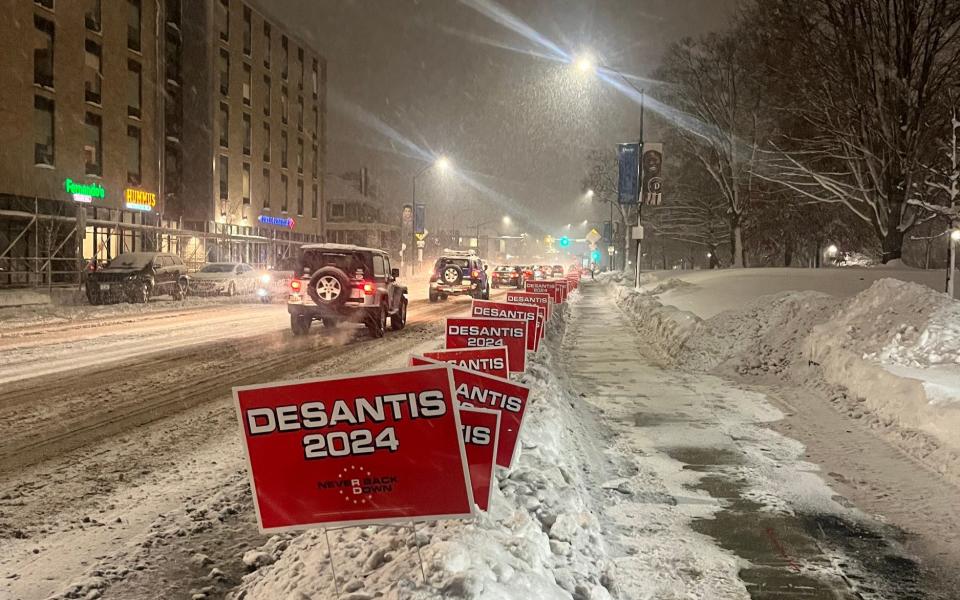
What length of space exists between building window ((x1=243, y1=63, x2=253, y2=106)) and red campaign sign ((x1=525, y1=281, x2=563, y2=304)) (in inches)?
1419

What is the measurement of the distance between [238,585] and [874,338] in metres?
10.1

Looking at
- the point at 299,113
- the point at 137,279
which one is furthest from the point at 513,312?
the point at 299,113

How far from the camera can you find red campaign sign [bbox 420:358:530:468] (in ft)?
17.5

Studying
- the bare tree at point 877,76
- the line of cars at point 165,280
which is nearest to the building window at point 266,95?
the line of cars at point 165,280

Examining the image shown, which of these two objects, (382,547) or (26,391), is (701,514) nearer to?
(382,547)

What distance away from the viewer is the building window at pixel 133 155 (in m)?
41.2

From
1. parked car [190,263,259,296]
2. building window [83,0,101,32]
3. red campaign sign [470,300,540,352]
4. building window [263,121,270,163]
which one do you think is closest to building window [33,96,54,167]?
building window [83,0,101,32]

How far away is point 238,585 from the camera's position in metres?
4.45

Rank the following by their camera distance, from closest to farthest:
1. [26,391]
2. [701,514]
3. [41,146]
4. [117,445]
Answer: [701,514] → [117,445] → [26,391] → [41,146]

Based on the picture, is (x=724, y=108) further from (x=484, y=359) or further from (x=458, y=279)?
(x=484, y=359)

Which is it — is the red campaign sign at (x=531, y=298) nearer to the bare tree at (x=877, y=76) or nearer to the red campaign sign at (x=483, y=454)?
the bare tree at (x=877, y=76)

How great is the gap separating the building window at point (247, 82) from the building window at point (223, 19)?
10.8 ft

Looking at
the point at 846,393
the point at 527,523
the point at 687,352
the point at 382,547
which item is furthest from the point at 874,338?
the point at 382,547

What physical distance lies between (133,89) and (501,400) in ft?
140
